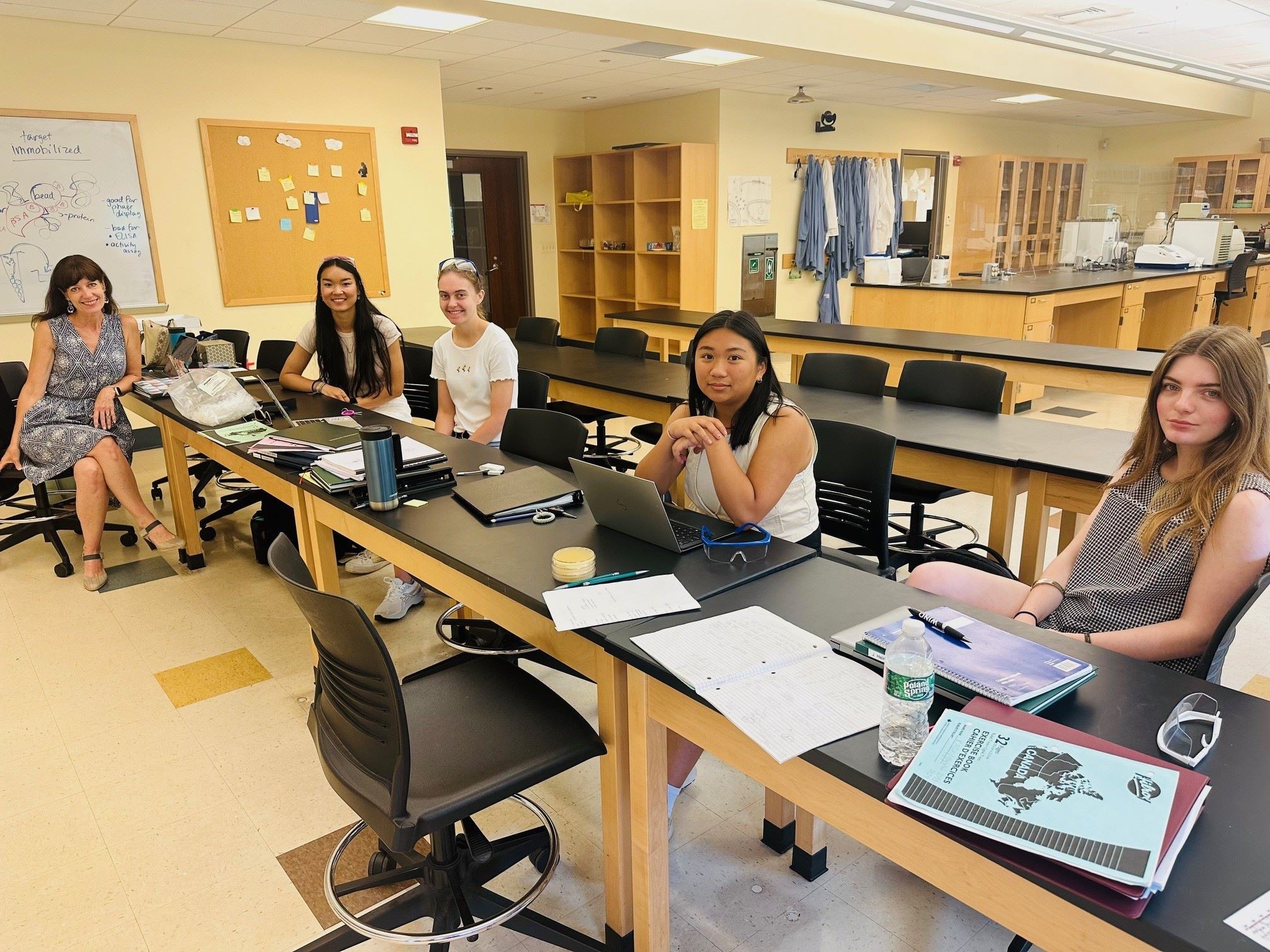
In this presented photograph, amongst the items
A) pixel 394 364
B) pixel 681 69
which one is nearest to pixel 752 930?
pixel 394 364

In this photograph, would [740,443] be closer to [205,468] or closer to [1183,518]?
[1183,518]

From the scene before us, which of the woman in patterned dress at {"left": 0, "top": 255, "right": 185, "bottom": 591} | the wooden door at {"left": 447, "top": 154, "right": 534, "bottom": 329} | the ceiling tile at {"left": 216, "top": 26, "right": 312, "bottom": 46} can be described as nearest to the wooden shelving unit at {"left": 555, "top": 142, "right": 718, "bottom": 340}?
the wooden door at {"left": 447, "top": 154, "right": 534, "bottom": 329}

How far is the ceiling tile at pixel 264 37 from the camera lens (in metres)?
5.37

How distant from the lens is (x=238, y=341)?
4.96 metres

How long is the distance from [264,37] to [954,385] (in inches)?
190

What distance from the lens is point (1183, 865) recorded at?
0.92 meters

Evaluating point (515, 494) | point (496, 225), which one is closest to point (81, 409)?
point (515, 494)

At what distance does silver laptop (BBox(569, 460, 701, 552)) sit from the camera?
181 cm

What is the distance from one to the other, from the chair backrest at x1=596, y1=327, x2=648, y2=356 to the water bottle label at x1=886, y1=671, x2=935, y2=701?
375cm

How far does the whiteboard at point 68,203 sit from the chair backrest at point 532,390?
11.5 feet

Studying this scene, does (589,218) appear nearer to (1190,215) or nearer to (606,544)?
(1190,215)

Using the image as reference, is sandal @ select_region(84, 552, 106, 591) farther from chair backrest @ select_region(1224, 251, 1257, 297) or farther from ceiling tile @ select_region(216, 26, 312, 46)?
chair backrest @ select_region(1224, 251, 1257, 297)

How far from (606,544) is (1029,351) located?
3.55 m

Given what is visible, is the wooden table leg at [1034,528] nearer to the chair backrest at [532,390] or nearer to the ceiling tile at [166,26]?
the chair backrest at [532,390]
